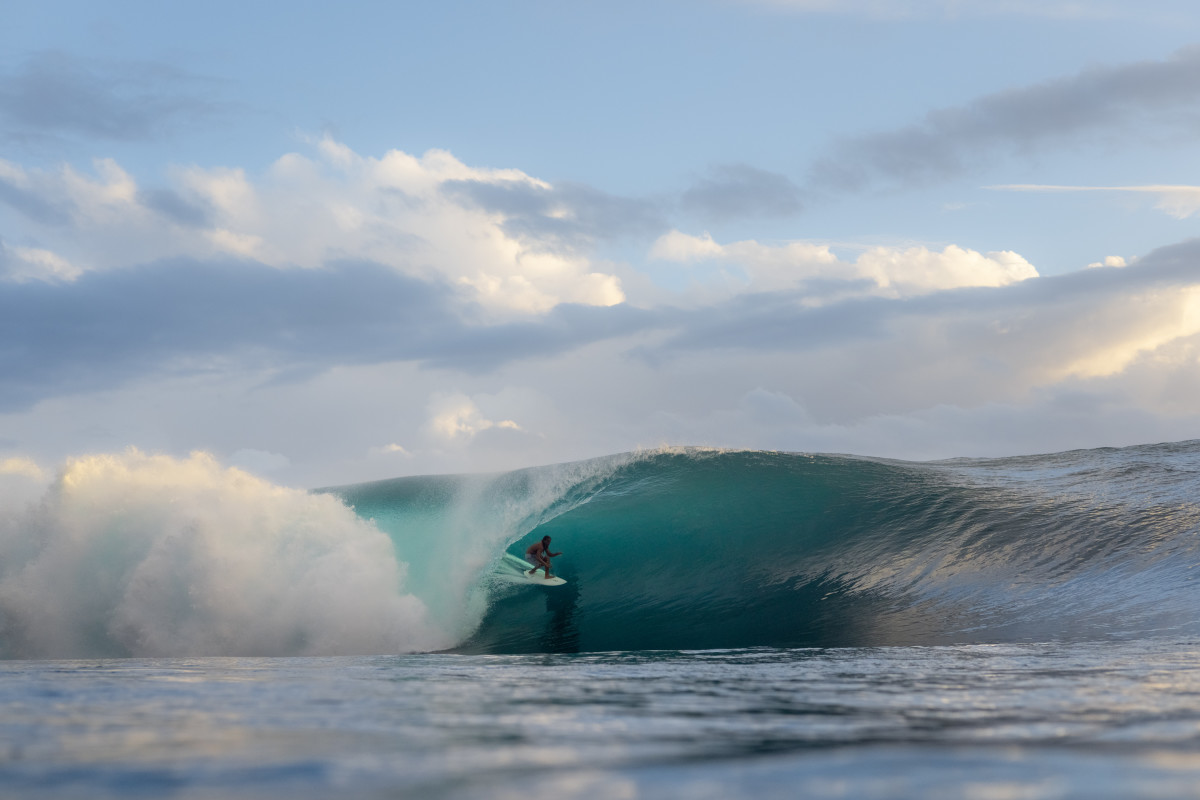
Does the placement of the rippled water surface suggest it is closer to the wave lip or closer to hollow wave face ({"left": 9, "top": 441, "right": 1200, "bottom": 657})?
the wave lip

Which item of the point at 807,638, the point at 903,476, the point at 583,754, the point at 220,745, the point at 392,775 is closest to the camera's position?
the point at 392,775

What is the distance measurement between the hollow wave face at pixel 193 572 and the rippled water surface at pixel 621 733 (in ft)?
16.1

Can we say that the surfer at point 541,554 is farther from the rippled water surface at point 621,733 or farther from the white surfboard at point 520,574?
the rippled water surface at point 621,733

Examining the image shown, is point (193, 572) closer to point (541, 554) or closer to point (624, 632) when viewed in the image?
point (541, 554)

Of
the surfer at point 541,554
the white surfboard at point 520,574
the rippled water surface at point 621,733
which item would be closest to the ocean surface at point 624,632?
the rippled water surface at point 621,733

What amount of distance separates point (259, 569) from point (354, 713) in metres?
7.60

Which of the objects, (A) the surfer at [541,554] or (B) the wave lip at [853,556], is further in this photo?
(A) the surfer at [541,554]

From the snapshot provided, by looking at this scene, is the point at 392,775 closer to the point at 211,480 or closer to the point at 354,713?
the point at 354,713

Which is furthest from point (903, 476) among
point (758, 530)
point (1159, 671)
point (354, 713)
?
point (354, 713)

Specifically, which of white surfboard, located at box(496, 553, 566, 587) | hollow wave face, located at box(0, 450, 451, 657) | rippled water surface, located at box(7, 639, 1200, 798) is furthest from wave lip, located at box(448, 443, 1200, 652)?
rippled water surface, located at box(7, 639, 1200, 798)

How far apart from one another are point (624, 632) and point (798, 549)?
3.51 m

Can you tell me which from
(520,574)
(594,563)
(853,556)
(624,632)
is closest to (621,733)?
(624,632)

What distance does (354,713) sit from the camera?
3.29 metres

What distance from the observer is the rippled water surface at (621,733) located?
81.6 inches
